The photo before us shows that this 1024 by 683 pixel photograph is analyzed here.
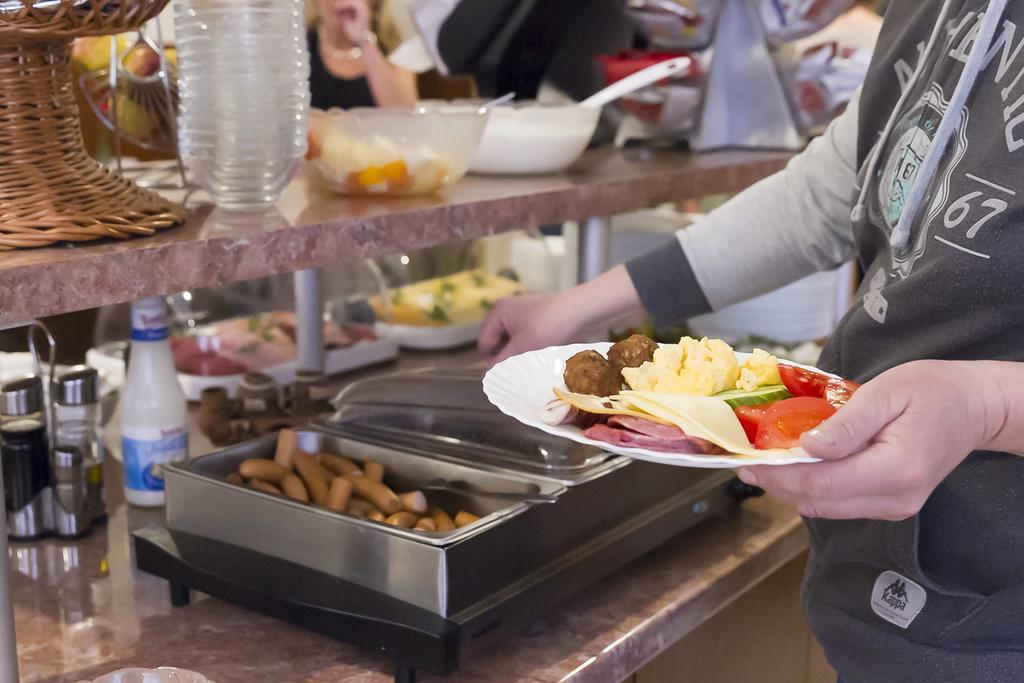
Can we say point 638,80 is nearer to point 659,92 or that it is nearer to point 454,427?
point 659,92

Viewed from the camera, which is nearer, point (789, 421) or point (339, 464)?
point (789, 421)

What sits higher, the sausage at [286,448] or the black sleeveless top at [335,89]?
the black sleeveless top at [335,89]

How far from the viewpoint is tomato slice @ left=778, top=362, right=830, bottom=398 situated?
851 millimetres

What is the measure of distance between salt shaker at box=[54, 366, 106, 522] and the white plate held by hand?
529 millimetres

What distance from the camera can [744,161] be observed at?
5.54 feet

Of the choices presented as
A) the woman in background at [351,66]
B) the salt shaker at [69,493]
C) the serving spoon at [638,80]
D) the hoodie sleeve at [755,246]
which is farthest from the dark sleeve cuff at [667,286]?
the woman in background at [351,66]

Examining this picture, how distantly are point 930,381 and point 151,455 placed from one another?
0.86 meters

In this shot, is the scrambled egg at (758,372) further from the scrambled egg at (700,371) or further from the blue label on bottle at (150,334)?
the blue label on bottle at (150,334)

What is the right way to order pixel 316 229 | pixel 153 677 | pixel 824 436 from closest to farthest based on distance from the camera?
pixel 824 436 < pixel 153 677 < pixel 316 229

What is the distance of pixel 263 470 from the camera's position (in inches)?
43.9

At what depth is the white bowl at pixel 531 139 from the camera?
1.45 m

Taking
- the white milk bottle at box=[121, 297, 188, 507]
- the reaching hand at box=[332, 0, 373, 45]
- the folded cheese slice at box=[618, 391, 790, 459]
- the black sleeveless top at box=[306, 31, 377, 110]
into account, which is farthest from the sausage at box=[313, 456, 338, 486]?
the black sleeveless top at box=[306, 31, 377, 110]

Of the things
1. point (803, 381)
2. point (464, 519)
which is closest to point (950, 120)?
point (803, 381)

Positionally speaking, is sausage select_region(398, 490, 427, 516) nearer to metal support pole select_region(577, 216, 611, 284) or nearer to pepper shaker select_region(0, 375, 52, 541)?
pepper shaker select_region(0, 375, 52, 541)
